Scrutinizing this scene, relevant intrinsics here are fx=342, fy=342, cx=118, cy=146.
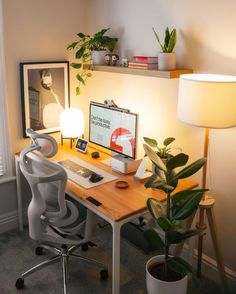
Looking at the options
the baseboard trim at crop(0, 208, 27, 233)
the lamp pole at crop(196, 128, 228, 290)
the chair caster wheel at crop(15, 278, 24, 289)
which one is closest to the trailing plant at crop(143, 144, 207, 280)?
the lamp pole at crop(196, 128, 228, 290)

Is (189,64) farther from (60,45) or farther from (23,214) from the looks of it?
(23,214)

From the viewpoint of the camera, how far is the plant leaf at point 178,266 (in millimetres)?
1792

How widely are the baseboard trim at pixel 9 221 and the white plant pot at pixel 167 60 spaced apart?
1.82 meters

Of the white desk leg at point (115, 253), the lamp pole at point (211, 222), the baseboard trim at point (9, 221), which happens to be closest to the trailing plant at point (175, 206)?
the white desk leg at point (115, 253)

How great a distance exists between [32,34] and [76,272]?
192 cm

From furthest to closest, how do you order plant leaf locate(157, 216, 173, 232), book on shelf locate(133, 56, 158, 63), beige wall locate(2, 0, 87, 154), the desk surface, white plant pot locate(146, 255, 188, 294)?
beige wall locate(2, 0, 87, 154) → book on shelf locate(133, 56, 158, 63) → the desk surface → white plant pot locate(146, 255, 188, 294) → plant leaf locate(157, 216, 173, 232)

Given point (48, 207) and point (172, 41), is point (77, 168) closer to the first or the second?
point (48, 207)

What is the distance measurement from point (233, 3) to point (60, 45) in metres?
1.54

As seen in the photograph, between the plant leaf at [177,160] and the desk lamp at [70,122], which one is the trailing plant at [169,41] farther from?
the desk lamp at [70,122]

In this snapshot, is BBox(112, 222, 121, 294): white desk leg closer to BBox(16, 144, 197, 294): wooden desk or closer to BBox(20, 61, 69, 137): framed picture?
BBox(16, 144, 197, 294): wooden desk

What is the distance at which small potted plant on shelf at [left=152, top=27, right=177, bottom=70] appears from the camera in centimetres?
229

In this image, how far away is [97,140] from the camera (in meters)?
2.84

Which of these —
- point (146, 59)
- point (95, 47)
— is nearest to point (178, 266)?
point (146, 59)

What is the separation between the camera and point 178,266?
1814 mm
